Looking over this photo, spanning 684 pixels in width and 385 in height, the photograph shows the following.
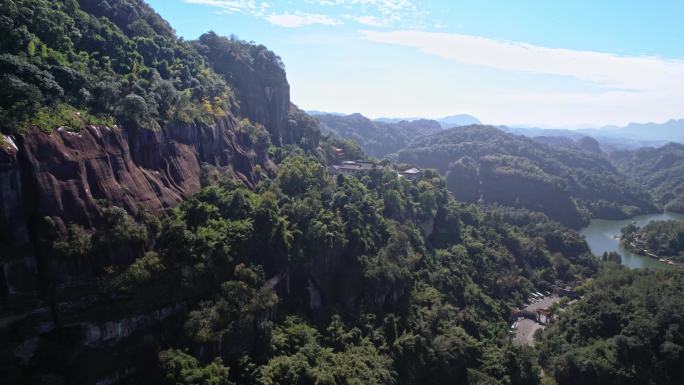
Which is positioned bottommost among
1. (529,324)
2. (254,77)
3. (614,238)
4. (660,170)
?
(614,238)

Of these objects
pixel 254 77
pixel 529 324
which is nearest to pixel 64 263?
pixel 254 77

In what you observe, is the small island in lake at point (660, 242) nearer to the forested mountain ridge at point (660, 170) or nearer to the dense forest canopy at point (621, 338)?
the dense forest canopy at point (621, 338)

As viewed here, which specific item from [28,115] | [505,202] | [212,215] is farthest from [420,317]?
[505,202]

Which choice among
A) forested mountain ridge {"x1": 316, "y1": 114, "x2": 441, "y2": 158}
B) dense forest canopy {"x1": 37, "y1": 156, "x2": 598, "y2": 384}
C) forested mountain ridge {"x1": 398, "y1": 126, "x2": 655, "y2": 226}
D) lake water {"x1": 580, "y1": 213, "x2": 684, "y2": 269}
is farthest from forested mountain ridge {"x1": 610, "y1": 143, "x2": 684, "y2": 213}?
dense forest canopy {"x1": 37, "y1": 156, "x2": 598, "y2": 384}

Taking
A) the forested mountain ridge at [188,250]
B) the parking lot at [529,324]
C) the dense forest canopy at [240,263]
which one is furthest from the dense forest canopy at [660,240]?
the forested mountain ridge at [188,250]

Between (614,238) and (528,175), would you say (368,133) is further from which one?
(614,238)

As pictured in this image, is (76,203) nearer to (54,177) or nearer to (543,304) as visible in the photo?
(54,177)
